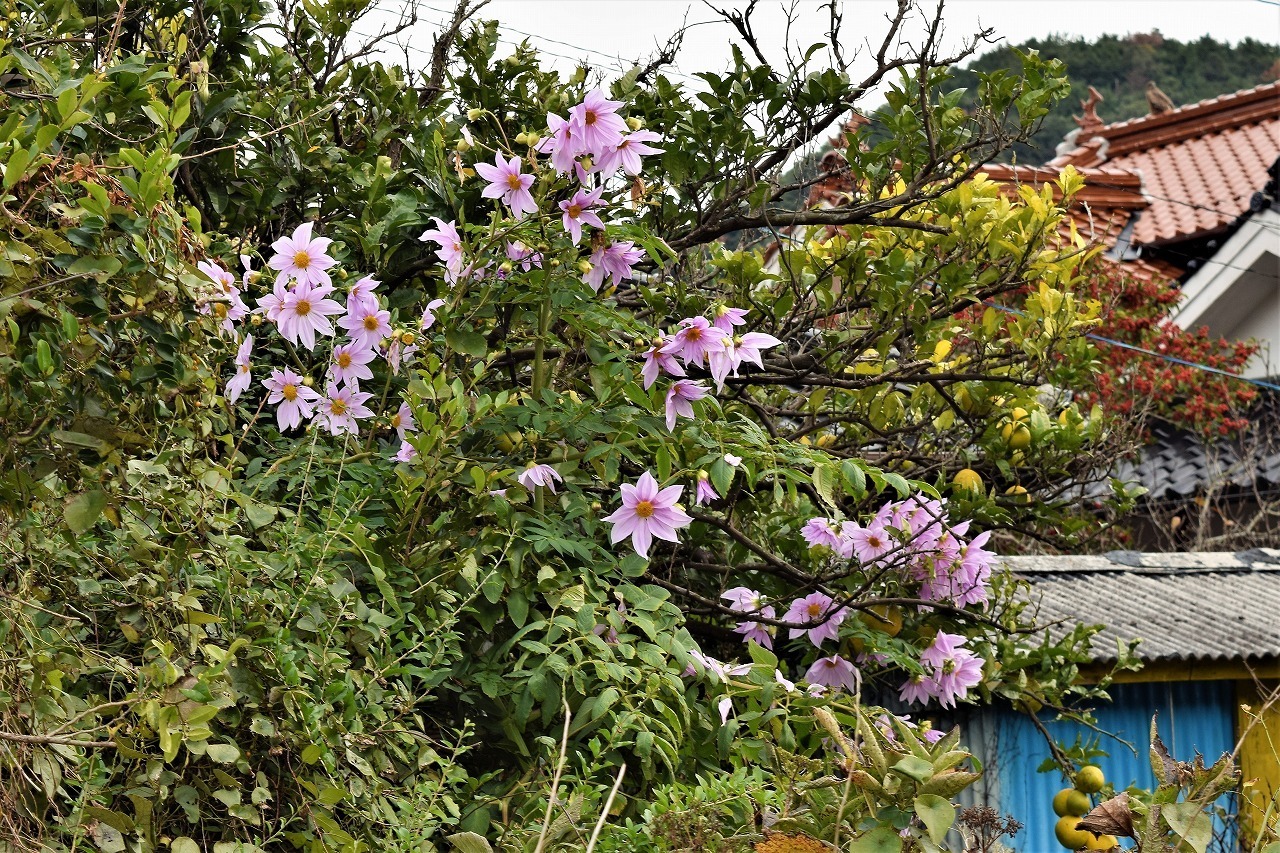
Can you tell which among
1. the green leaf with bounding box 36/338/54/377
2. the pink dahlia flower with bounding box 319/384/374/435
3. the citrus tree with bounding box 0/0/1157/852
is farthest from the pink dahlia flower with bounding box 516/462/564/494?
the green leaf with bounding box 36/338/54/377

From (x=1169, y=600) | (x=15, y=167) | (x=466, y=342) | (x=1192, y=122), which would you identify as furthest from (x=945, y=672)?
(x=1192, y=122)

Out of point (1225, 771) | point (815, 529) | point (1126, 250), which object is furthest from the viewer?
point (1126, 250)

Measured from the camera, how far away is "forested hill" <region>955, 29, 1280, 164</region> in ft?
100

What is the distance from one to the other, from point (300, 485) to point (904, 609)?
164cm

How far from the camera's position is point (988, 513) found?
3.52 metres

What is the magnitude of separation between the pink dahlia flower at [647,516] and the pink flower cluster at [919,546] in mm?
616

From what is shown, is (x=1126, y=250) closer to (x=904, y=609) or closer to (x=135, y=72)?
(x=904, y=609)

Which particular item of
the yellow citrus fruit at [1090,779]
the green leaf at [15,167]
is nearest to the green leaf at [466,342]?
the green leaf at [15,167]

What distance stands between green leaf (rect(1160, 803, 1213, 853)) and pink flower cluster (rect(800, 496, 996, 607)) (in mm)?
1257

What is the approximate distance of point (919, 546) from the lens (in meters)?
3.08

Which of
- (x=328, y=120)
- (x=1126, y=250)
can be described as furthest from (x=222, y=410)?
(x=1126, y=250)

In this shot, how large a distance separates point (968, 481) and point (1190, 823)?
6.85 feet

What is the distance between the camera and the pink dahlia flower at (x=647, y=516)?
243 centimetres

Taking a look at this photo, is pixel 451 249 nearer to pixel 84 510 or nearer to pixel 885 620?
pixel 84 510
